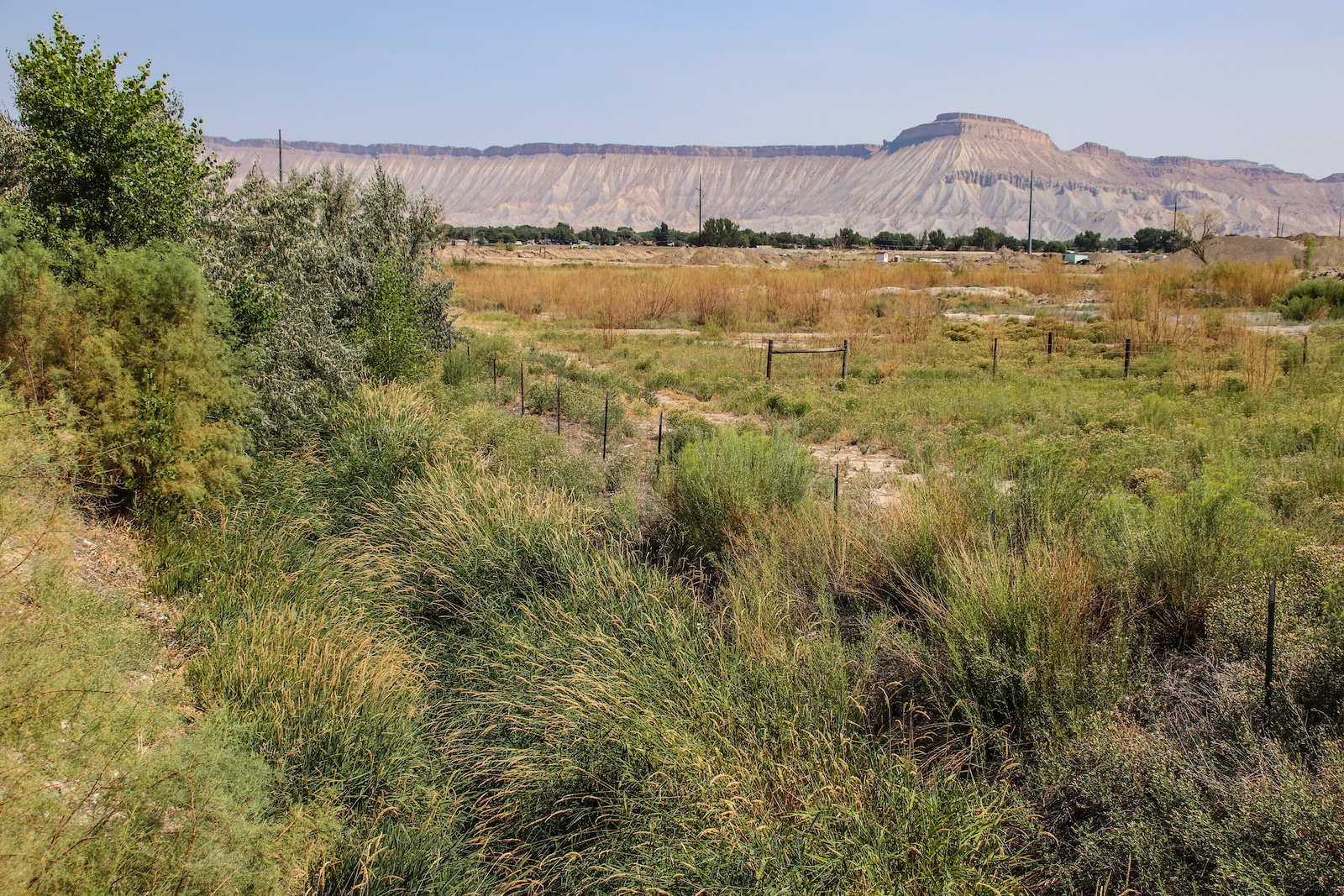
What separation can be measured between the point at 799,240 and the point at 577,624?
87.5m

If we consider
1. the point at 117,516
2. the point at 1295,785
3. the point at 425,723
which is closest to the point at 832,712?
the point at 1295,785

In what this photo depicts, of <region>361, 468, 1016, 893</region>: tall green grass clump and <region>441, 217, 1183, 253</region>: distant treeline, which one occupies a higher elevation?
<region>441, 217, 1183, 253</region>: distant treeline

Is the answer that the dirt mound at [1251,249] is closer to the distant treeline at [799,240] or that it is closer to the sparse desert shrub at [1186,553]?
the distant treeline at [799,240]

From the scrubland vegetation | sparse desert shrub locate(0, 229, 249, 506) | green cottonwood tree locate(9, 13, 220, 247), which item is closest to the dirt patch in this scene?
the scrubland vegetation

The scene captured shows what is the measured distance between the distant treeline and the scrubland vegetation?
205 feet

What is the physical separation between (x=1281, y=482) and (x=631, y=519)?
5494 mm

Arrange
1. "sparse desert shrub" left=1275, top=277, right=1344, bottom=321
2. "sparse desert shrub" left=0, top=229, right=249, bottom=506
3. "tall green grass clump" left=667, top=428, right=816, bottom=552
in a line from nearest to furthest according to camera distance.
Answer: "sparse desert shrub" left=0, top=229, right=249, bottom=506 → "tall green grass clump" left=667, top=428, right=816, bottom=552 → "sparse desert shrub" left=1275, top=277, right=1344, bottom=321

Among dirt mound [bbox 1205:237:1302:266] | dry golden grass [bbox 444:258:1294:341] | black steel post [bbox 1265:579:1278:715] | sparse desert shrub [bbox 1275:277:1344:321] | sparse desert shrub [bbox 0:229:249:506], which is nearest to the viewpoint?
black steel post [bbox 1265:579:1278:715]

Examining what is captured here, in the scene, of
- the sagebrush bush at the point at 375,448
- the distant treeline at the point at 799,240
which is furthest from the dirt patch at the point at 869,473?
the distant treeline at the point at 799,240

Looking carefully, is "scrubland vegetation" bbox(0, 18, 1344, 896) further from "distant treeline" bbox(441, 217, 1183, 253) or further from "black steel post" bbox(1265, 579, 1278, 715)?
"distant treeline" bbox(441, 217, 1183, 253)

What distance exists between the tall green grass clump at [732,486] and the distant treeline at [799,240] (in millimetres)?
62984

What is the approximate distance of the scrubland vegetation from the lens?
3.98 meters

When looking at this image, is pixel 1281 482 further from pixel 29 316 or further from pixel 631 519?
pixel 29 316

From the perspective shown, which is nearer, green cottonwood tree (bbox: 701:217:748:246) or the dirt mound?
the dirt mound
